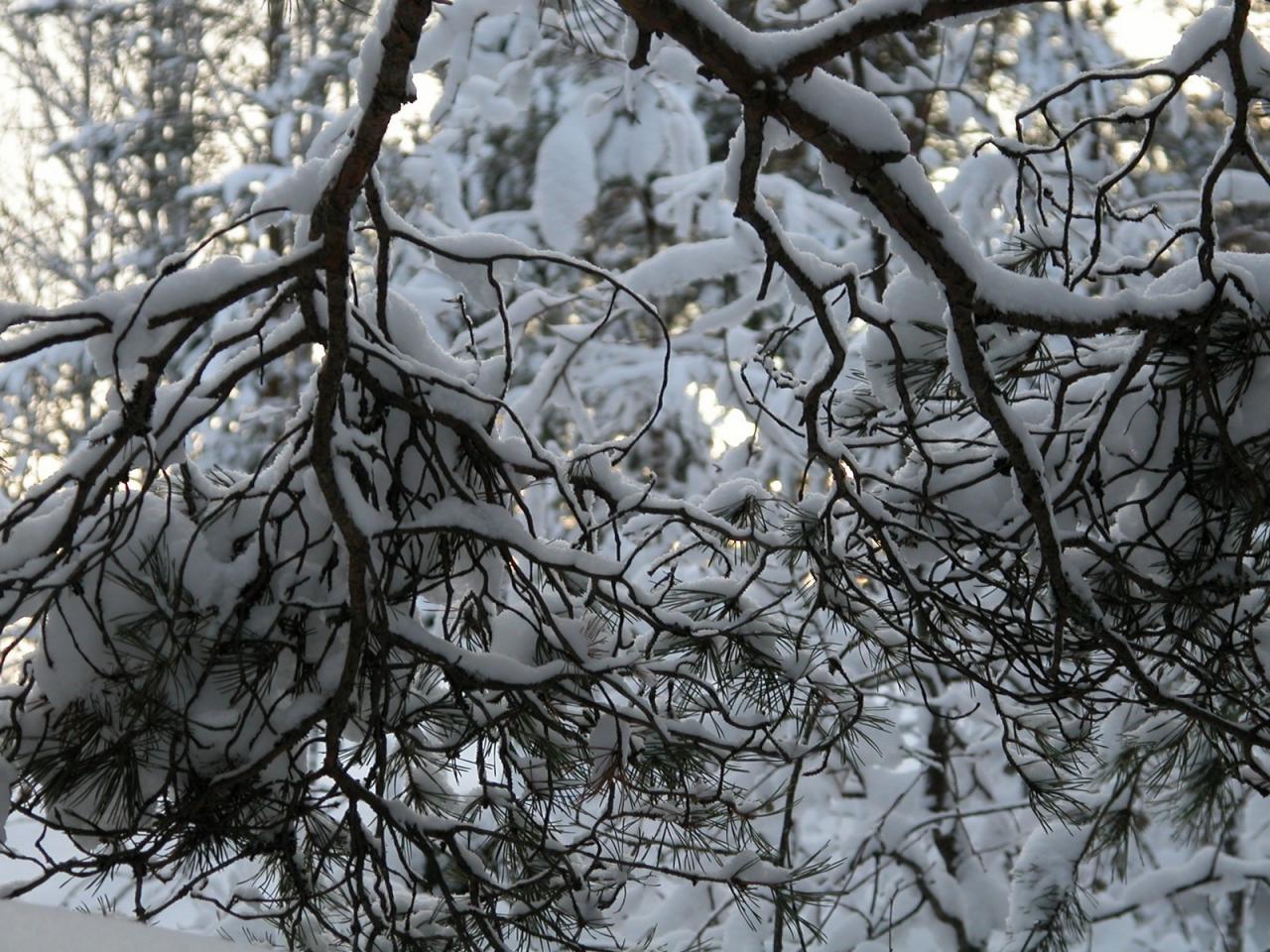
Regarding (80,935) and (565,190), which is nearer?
(80,935)

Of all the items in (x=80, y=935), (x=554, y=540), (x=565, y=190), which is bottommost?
(x=80, y=935)

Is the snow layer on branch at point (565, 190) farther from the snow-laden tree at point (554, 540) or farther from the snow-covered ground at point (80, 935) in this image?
the snow-covered ground at point (80, 935)

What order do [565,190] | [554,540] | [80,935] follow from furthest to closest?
[565,190]
[554,540]
[80,935]

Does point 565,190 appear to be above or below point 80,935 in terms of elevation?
above

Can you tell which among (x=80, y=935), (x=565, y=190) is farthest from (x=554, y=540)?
(x=565, y=190)

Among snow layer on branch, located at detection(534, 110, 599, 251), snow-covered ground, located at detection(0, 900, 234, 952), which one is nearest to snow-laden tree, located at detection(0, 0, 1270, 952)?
snow-covered ground, located at detection(0, 900, 234, 952)

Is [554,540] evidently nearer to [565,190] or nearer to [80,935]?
[80,935]

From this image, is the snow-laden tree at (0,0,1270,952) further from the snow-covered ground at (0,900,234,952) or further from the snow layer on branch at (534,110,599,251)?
the snow layer on branch at (534,110,599,251)

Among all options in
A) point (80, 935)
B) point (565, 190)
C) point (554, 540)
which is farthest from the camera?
point (565, 190)

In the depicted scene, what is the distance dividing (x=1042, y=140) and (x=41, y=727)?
171 inches

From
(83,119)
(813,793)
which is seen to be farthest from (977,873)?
(83,119)

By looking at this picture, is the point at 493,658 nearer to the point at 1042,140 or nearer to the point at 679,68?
the point at 679,68

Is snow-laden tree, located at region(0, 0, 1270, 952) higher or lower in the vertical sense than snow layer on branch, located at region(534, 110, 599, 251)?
lower

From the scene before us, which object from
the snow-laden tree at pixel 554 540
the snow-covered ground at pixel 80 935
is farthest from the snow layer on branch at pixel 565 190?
the snow-covered ground at pixel 80 935
